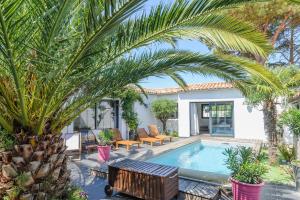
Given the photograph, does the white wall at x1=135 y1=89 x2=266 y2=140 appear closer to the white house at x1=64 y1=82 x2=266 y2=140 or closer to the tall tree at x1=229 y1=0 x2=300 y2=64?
the white house at x1=64 y1=82 x2=266 y2=140

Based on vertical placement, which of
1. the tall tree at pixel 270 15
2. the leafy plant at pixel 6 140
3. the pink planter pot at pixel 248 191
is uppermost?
the tall tree at pixel 270 15

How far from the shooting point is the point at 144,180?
7652 millimetres

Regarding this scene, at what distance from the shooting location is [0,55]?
3.89 meters

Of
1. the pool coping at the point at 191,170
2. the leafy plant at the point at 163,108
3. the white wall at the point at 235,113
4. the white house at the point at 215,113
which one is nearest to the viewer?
the pool coping at the point at 191,170

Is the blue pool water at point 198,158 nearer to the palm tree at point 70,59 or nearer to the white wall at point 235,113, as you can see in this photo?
the white wall at point 235,113

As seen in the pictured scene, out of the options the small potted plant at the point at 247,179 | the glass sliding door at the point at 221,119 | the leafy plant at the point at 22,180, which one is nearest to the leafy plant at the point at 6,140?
the leafy plant at the point at 22,180

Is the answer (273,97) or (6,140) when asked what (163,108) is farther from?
(6,140)

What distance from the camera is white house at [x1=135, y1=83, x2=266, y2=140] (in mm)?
21594

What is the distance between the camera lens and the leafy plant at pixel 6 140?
5.02m

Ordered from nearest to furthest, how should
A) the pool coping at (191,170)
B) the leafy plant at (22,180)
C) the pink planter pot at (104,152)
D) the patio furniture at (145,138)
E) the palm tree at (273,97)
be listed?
the leafy plant at (22,180)
the pool coping at (191,170)
the palm tree at (273,97)
the pink planter pot at (104,152)
the patio furniture at (145,138)

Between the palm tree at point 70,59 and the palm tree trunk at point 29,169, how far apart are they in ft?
0.06

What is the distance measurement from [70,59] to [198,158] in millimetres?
14882

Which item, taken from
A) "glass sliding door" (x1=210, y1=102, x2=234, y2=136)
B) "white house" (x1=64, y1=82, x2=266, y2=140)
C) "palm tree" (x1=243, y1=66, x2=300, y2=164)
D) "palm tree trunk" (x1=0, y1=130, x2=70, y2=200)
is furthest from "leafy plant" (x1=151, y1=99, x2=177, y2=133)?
"palm tree trunk" (x1=0, y1=130, x2=70, y2=200)

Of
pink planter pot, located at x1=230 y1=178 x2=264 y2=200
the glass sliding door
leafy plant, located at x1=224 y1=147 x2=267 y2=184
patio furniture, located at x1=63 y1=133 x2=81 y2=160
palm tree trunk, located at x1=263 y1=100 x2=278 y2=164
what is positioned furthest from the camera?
the glass sliding door
